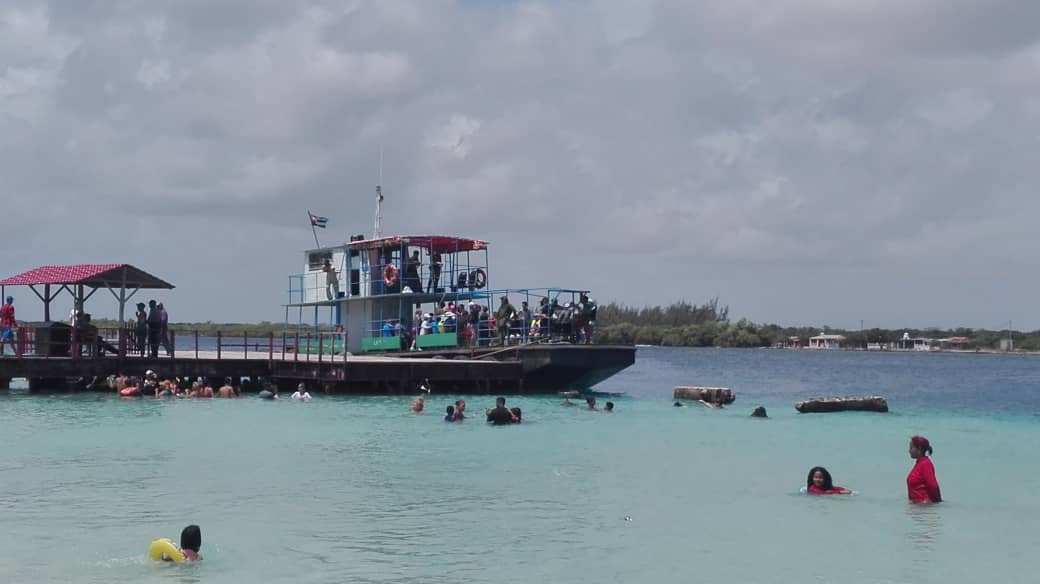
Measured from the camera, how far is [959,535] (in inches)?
576

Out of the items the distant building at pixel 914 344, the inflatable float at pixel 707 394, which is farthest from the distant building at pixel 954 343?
the inflatable float at pixel 707 394

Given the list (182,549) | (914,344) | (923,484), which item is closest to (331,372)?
(923,484)

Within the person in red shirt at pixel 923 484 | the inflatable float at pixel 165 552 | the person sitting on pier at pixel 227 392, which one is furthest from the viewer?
the person sitting on pier at pixel 227 392

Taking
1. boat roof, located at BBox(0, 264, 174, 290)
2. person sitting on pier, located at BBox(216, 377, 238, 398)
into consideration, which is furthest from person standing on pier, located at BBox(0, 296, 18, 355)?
person sitting on pier, located at BBox(216, 377, 238, 398)

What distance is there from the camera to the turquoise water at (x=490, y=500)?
12.5m

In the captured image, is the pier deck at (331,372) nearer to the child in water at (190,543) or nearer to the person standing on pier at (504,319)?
the person standing on pier at (504,319)

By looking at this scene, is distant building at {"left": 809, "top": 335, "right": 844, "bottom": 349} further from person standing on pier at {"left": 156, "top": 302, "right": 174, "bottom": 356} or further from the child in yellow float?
the child in yellow float

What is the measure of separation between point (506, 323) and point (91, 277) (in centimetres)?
1233

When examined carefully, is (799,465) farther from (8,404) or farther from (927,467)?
(8,404)

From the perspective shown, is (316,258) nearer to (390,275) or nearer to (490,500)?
(390,275)

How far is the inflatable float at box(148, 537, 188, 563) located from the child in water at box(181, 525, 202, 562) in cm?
7

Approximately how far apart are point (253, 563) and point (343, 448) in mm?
9347

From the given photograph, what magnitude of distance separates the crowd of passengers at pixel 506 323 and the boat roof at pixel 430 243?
190cm

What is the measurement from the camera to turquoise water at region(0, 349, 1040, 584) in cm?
1250
